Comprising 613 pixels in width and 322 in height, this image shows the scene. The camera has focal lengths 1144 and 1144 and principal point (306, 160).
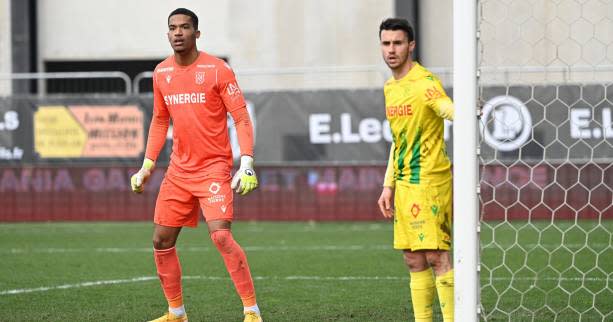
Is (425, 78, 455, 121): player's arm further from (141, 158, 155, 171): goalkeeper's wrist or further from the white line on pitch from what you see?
the white line on pitch

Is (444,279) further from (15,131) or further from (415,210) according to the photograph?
(15,131)

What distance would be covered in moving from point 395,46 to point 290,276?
4.19m

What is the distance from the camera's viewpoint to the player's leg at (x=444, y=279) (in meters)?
6.26

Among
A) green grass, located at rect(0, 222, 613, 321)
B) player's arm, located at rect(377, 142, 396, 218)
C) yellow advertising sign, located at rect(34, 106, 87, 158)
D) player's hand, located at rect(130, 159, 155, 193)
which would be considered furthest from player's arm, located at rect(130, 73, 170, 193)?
yellow advertising sign, located at rect(34, 106, 87, 158)

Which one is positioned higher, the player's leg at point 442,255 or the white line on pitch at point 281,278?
the player's leg at point 442,255

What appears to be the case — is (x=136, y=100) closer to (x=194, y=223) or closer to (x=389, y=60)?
(x=194, y=223)

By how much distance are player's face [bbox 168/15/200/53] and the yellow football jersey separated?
1473 millimetres

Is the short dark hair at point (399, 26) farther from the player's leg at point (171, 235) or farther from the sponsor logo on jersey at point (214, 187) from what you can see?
the player's leg at point (171, 235)

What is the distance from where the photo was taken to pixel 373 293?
8.78 m

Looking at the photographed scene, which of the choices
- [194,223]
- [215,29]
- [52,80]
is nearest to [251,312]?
[194,223]

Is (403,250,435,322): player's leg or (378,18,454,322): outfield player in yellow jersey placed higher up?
(378,18,454,322): outfield player in yellow jersey

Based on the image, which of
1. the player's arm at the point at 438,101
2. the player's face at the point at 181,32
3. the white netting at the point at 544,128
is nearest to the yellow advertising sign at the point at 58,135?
the white netting at the point at 544,128

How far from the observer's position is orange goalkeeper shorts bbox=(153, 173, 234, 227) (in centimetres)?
723

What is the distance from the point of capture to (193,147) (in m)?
7.35
